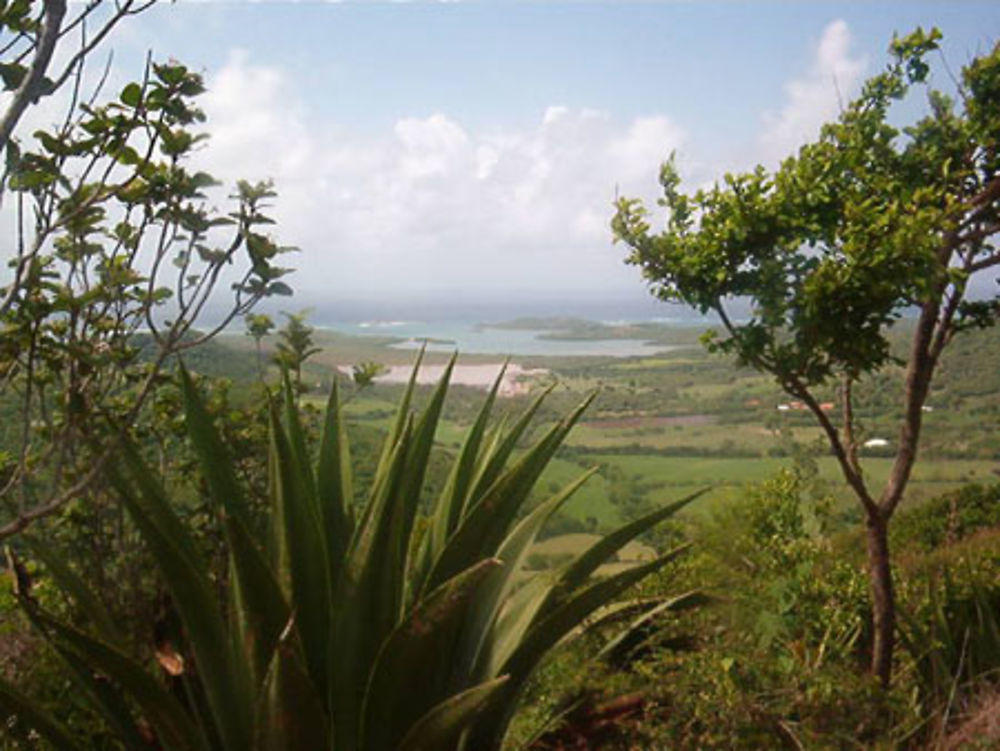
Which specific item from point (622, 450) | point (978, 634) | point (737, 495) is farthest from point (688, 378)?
point (978, 634)

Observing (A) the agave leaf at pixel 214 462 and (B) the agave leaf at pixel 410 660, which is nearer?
(B) the agave leaf at pixel 410 660

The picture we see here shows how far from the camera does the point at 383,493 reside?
1.45 meters

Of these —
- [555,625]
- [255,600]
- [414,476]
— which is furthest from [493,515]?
[255,600]

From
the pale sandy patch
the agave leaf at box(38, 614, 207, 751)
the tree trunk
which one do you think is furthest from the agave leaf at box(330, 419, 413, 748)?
the tree trunk

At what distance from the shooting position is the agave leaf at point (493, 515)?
5.41ft

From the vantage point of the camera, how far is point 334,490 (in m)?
1.98

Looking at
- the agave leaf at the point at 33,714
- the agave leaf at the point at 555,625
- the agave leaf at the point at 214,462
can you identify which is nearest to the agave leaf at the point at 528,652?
the agave leaf at the point at 555,625

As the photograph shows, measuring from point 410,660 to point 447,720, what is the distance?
0.13 meters

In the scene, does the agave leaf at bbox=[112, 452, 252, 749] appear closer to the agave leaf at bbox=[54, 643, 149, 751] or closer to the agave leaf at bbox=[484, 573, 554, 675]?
the agave leaf at bbox=[54, 643, 149, 751]

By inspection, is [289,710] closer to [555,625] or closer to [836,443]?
[555,625]

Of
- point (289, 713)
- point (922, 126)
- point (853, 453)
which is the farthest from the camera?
point (853, 453)

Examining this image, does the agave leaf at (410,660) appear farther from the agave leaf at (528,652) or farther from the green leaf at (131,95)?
the green leaf at (131,95)

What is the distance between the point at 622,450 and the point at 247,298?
3167cm

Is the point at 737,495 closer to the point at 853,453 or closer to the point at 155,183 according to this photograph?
the point at 853,453
